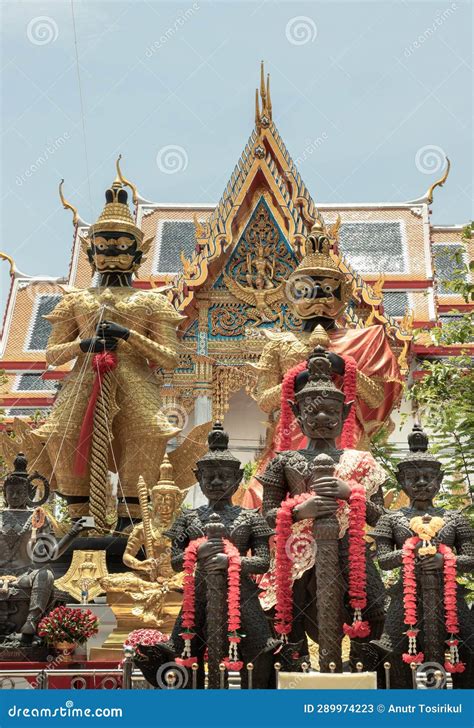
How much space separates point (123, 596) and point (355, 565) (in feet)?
8.19

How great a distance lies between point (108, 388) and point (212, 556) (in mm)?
3334

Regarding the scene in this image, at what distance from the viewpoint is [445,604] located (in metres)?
5.07

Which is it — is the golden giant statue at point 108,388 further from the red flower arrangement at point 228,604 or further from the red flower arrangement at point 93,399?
the red flower arrangement at point 228,604

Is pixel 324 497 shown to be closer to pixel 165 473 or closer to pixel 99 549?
pixel 165 473

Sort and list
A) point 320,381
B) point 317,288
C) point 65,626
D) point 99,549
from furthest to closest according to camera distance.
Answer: point 99,549 → point 317,288 → point 65,626 → point 320,381

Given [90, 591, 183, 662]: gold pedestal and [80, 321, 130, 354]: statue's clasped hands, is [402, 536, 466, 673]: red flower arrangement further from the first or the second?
[80, 321, 130, 354]: statue's clasped hands

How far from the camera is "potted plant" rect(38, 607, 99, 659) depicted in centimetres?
648

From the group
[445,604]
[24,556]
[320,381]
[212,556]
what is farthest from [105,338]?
[445,604]

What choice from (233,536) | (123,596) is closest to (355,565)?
(233,536)

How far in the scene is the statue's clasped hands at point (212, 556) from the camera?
5176mm

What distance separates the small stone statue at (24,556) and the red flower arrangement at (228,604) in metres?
1.76

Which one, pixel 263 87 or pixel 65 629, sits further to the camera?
pixel 263 87

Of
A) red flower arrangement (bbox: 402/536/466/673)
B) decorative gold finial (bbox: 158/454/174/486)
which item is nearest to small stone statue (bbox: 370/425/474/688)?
A: red flower arrangement (bbox: 402/536/466/673)
